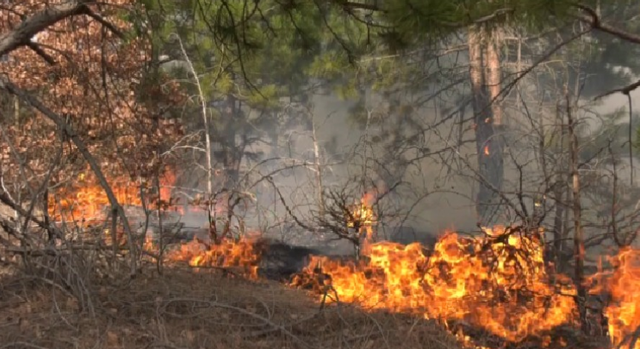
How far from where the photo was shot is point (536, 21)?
376 centimetres

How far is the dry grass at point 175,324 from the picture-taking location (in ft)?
15.0

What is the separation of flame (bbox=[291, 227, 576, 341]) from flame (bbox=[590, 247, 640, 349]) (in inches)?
19.4

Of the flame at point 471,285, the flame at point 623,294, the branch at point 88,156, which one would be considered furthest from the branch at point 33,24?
the flame at point 623,294

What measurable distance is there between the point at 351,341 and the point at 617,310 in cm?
274

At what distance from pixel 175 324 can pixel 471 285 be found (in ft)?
13.3

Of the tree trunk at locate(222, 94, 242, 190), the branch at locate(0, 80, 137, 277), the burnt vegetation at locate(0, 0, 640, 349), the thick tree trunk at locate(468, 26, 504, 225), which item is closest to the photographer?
the branch at locate(0, 80, 137, 277)

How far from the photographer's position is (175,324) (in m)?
5.12

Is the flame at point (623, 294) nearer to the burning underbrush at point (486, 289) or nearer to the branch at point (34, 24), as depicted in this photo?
the burning underbrush at point (486, 289)

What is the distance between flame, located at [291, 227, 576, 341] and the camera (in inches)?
267

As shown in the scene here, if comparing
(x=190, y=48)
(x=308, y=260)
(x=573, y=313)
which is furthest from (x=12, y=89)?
(x=190, y=48)

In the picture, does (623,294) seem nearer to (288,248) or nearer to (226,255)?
(226,255)

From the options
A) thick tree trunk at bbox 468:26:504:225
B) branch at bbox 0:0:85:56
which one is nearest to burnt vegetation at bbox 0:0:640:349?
branch at bbox 0:0:85:56

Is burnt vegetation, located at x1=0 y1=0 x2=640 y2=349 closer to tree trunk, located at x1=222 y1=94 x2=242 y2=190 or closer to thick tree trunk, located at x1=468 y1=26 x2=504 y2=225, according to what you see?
thick tree trunk, located at x1=468 y1=26 x2=504 y2=225

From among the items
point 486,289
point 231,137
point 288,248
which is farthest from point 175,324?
point 231,137
